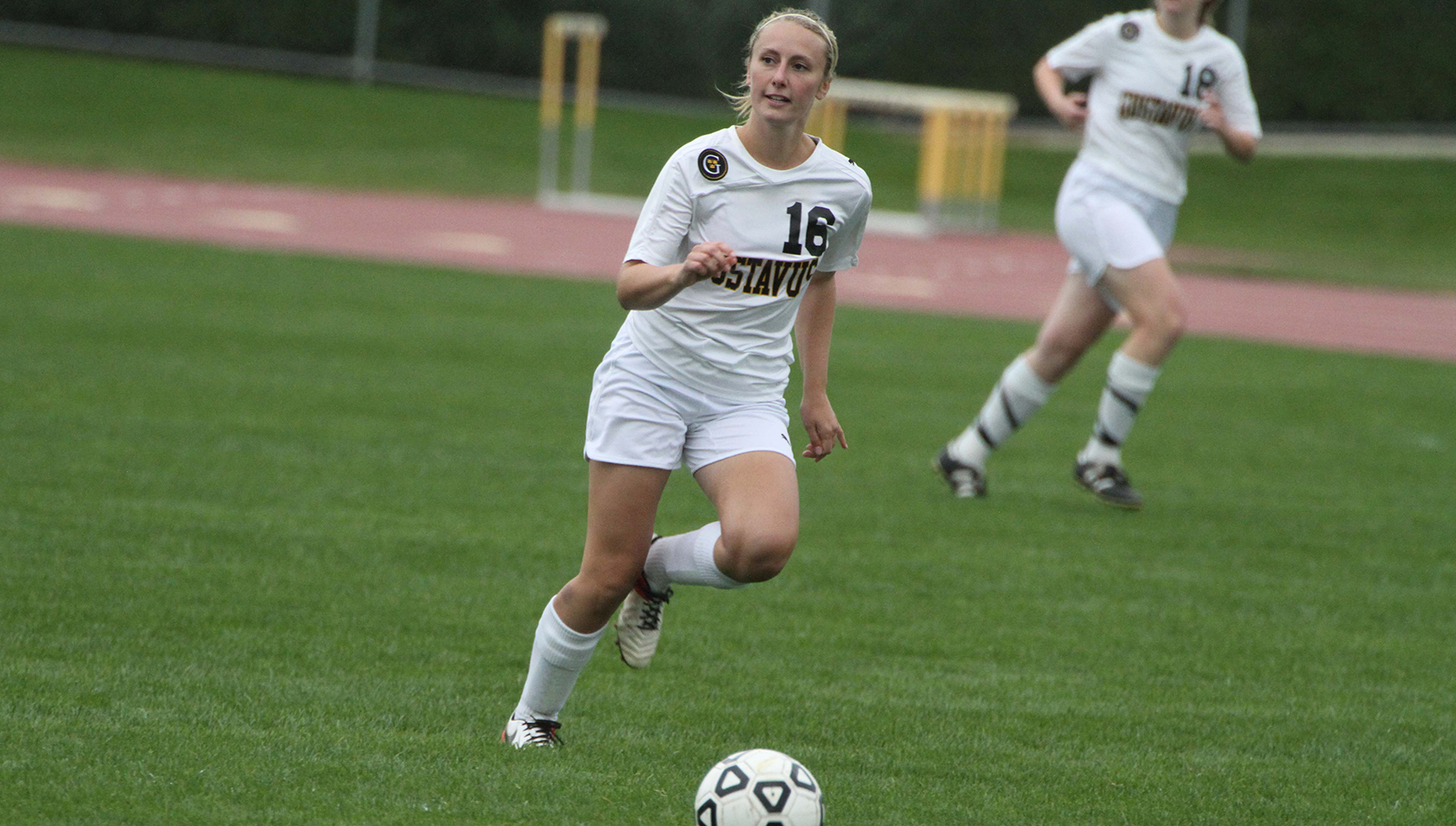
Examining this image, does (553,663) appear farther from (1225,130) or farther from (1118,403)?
(1225,130)

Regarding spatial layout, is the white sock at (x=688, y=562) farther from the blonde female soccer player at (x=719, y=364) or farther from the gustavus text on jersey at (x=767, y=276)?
the gustavus text on jersey at (x=767, y=276)

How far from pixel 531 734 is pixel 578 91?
2378cm

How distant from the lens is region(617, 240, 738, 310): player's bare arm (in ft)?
12.3

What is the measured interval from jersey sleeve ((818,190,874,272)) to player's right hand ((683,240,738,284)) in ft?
2.43

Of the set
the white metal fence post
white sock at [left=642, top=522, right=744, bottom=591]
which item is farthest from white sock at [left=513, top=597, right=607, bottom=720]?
the white metal fence post

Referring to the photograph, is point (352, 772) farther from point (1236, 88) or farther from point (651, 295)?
point (1236, 88)

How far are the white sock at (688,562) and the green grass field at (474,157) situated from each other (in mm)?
18642

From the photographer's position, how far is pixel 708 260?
12.3 feet

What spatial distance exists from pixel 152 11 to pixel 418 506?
25791mm

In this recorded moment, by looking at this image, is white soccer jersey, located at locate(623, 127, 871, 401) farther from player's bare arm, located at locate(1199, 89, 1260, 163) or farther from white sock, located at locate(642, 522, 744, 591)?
player's bare arm, located at locate(1199, 89, 1260, 163)

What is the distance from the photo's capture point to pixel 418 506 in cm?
706

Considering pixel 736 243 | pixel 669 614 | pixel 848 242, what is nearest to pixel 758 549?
pixel 736 243

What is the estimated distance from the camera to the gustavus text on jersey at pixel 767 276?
14.1 ft


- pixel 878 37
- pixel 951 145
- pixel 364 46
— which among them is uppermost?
pixel 878 37
